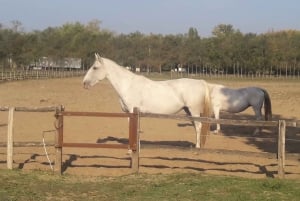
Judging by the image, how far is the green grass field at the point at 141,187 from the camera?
26.4 feet

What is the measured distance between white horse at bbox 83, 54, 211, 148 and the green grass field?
3.11 metres

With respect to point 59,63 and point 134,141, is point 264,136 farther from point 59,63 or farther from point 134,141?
point 59,63

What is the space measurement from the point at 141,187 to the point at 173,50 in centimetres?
9801

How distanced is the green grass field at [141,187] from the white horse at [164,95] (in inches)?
123

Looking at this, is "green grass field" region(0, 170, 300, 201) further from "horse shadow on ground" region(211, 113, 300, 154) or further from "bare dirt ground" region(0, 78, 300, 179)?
"horse shadow on ground" region(211, 113, 300, 154)

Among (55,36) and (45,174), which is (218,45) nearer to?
(55,36)

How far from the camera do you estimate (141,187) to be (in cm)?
884

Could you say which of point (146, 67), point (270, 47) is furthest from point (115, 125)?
point (146, 67)

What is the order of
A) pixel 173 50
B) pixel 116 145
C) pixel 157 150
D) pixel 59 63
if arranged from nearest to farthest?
pixel 116 145 → pixel 157 150 → pixel 59 63 → pixel 173 50

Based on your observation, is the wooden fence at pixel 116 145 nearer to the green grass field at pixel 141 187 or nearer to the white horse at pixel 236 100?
the green grass field at pixel 141 187

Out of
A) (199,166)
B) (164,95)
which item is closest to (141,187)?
(199,166)

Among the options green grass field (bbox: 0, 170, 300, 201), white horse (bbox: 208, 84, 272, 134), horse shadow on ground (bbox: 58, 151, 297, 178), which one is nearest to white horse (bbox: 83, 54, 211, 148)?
horse shadow on ground (bbox: 58, 151, 297, 178)

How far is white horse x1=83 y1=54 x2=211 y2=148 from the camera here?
504 inches

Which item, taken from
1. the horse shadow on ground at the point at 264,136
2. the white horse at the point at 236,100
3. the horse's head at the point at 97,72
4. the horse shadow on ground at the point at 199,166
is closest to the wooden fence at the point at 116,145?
the horse shadow on ground at the point at 199,166
